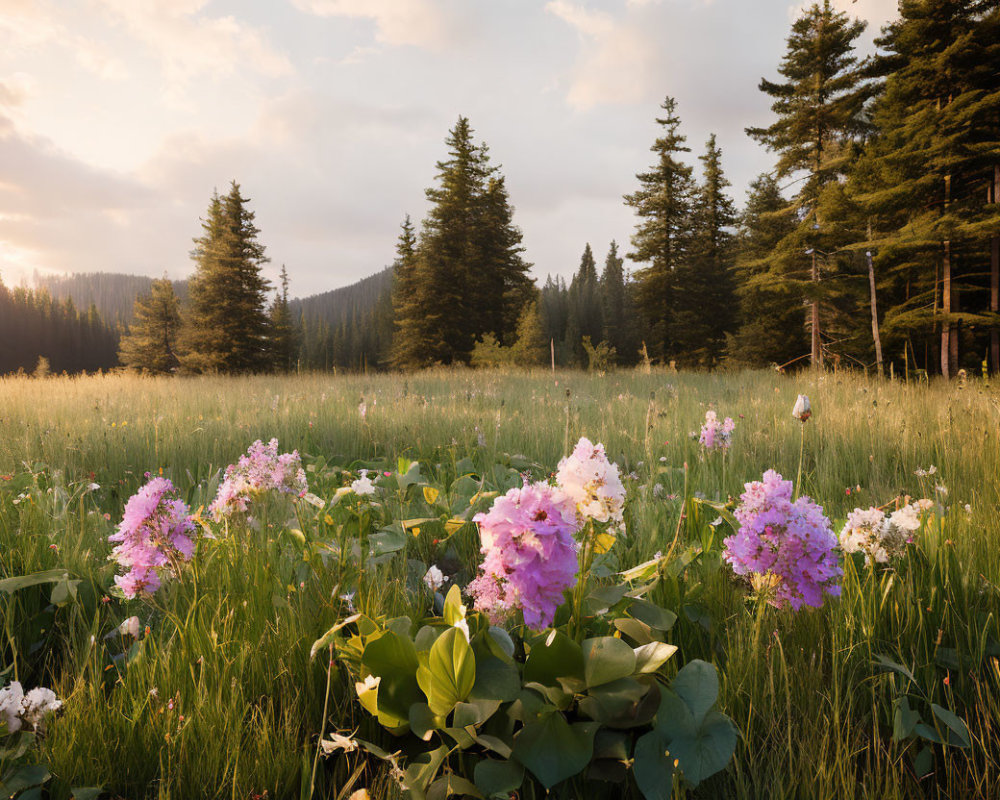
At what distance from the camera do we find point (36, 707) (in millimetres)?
1006

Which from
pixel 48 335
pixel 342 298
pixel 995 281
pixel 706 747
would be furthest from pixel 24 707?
pixel 342 298

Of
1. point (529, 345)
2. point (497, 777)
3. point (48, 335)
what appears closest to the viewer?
point (497, 777)

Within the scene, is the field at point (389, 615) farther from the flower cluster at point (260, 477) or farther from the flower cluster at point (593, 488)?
the flower cluster at point (593, 488)

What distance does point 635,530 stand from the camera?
228 centimetres

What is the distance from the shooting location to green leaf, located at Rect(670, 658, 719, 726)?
3.23 ft

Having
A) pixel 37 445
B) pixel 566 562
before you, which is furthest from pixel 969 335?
pixel 37 445

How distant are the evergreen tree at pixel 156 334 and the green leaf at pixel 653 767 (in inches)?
1477

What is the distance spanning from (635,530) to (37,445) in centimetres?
538

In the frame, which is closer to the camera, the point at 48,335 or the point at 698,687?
the point at 698,687

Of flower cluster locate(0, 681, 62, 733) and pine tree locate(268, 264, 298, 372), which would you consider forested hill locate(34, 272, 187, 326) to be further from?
flower cluster locate(0, 681, 62, 733)

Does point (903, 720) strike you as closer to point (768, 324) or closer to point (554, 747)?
point (554, 747)

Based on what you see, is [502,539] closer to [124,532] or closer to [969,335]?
[124,532]

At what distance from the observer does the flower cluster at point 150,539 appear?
155 centimetres

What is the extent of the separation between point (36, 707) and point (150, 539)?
0.61 meters
